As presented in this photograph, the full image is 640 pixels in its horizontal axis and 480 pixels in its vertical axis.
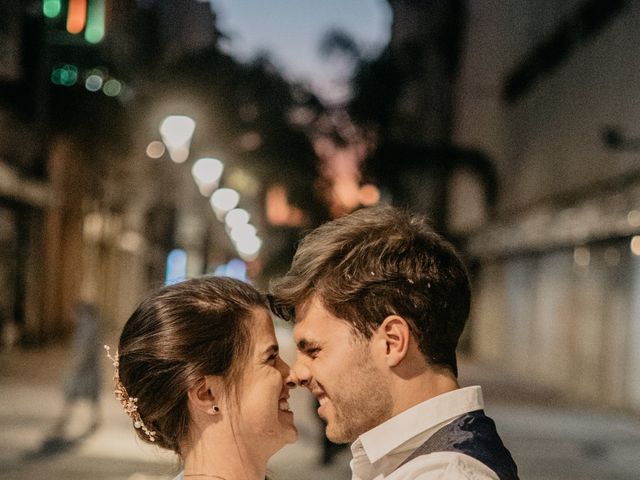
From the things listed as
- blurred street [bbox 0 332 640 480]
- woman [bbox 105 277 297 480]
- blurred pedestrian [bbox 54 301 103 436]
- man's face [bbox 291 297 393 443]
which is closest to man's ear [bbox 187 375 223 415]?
woman [bbox 105 277 297 480]

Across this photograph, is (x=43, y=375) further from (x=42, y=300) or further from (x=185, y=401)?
(x=185, y=401)

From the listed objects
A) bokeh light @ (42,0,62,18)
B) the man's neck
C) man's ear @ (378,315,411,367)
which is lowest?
the man's neck

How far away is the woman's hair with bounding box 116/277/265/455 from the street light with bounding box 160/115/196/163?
12.8 m

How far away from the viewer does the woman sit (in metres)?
2.89

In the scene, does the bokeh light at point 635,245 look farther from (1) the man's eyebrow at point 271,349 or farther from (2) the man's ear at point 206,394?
(2) the man's ear at point 206,394

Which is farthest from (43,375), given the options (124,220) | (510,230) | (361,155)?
(124,220)

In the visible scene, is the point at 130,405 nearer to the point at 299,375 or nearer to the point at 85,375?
the point at 299,375

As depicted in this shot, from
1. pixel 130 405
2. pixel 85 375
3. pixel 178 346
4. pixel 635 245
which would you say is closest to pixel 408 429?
pixel 178 346

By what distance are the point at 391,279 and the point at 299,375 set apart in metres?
0.44

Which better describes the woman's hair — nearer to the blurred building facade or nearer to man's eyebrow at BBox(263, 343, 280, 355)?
man's eyebrow at BBox(263, 343, 280, 355)

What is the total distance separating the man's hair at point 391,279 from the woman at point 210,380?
32cm

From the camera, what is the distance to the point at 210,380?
2.90 meters

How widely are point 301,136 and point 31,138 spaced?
6.98m

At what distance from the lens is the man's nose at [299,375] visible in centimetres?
275
